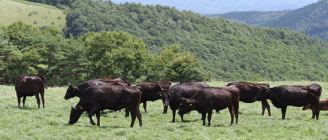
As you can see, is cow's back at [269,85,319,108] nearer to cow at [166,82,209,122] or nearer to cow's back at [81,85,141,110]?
cow at [166,82,209,122]

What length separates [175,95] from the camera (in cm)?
1977

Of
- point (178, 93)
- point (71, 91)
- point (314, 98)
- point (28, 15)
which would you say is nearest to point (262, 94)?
point (314, 98)

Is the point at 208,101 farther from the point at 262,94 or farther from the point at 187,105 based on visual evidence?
the point at 262,94

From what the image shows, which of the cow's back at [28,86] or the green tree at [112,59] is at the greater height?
the cow's back at [28,86]

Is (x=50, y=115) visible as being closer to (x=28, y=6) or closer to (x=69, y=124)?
(x=69, y=124)

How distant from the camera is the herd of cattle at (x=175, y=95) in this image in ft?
52.5

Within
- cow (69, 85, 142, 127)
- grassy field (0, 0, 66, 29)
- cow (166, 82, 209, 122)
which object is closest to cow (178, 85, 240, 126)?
cow (166, 82, 209, 122)

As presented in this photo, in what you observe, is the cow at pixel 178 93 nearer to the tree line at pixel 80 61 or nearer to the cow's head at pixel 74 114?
the cow's head at pixel 74 114

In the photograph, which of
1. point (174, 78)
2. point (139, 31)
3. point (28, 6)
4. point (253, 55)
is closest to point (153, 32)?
point (139, 31)

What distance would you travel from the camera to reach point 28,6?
19838cm

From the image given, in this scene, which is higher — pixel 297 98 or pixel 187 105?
pixel 297 98

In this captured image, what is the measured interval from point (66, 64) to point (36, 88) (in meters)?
53.7

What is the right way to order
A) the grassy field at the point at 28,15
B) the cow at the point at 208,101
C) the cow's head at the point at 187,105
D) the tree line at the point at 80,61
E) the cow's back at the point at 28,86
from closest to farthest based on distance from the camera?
the cow at the point at 208,101
the cow's head at the point at 187,105
the cow's back at the point at 28,86
the tree line at the point at 80,61
the grassy field at the point at 28,15

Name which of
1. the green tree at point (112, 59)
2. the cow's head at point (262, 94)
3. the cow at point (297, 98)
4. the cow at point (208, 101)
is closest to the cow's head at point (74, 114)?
the cow at point (208, 101)
